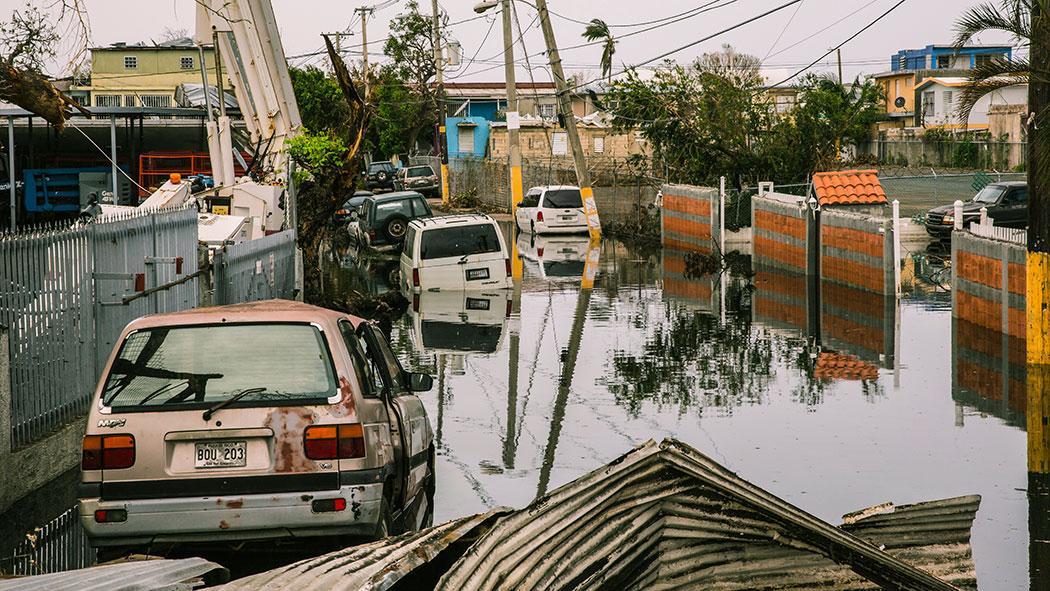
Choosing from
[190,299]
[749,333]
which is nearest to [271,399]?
[190,299]

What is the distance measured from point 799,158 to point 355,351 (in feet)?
99.6

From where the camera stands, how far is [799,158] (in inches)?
1419

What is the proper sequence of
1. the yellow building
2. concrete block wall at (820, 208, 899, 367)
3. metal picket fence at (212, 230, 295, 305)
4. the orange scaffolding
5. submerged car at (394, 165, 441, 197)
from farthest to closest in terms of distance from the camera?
the yellow building → submerged car at (394, 165, 441, 197) → the orange scaffolding → concrete block wall at (820, 208, 899, 367) → metal picket fence at (212, 230, 295, 305)

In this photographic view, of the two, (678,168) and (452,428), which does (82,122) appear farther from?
(452,428)

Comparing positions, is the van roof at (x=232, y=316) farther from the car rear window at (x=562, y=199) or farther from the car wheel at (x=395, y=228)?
the car rear window at (x=562, y=199)

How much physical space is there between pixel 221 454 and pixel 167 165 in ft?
104

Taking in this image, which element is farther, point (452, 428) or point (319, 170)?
point (319, 170)

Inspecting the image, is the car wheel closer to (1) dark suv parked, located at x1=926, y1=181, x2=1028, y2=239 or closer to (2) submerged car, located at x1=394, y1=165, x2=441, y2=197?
(1) dark suv parked, located at x1=926, y1=181, x2=1028, y2=239

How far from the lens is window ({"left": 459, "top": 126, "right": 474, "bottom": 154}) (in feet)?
249

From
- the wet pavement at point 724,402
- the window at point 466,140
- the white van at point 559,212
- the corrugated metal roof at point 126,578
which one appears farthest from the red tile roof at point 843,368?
the window at point 466,140

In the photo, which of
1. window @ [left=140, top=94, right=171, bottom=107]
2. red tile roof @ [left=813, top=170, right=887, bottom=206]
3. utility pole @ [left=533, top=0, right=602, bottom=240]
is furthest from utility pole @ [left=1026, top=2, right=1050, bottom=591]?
window @ [left=140, top=94, right=171, bottom=107]

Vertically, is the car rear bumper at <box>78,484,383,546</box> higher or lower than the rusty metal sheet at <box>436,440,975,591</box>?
lower

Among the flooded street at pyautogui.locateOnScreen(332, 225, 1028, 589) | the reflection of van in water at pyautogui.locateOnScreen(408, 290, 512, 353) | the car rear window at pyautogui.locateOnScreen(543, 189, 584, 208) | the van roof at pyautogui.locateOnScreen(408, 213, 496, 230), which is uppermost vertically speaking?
the car rear window at pyautogui.locateOnScreen(543, 189, 584, 208)

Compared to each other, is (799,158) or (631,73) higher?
(631,73)
